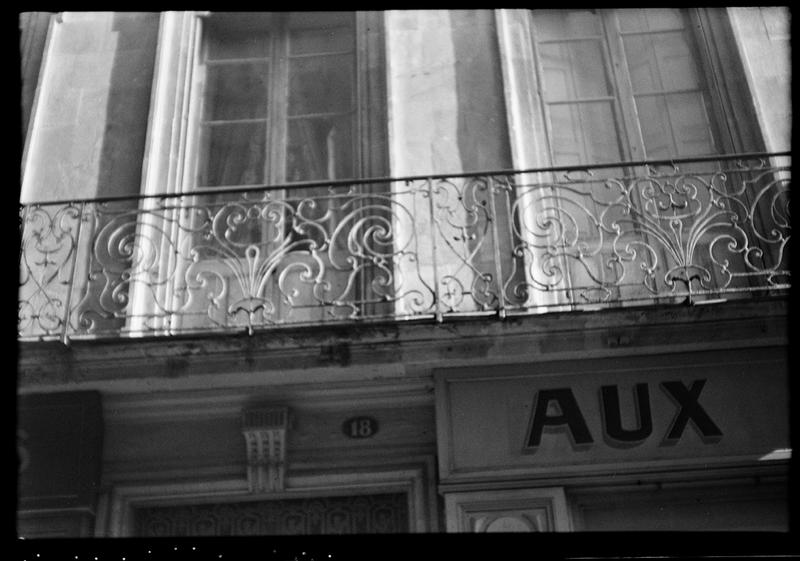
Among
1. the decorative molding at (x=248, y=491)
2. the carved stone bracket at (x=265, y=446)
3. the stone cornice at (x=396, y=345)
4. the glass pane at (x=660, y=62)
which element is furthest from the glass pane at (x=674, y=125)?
the carved stone bracket at (x=265, y=446)

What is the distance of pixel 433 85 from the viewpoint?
8.56m

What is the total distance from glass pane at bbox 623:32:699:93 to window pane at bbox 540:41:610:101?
24 cm

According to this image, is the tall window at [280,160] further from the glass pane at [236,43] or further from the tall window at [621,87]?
the tall window at [621,87]

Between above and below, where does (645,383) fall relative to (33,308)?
below

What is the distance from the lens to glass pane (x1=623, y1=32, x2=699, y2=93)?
8.80m

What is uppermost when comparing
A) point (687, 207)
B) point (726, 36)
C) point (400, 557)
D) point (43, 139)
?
point (726, 36)

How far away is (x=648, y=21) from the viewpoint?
359 inches

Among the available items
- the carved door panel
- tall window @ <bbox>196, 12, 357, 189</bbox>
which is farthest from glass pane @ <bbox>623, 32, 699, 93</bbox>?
the carved door panel

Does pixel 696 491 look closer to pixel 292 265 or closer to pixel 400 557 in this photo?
pixel 292 265

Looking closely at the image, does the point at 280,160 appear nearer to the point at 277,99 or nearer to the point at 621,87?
the point at 277,99

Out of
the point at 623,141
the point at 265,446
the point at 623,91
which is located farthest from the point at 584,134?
the point at 265,446

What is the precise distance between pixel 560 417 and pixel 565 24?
3.67 m

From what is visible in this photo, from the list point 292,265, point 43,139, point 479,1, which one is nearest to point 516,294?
point 292,265

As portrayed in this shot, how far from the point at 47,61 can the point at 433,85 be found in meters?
3.10
